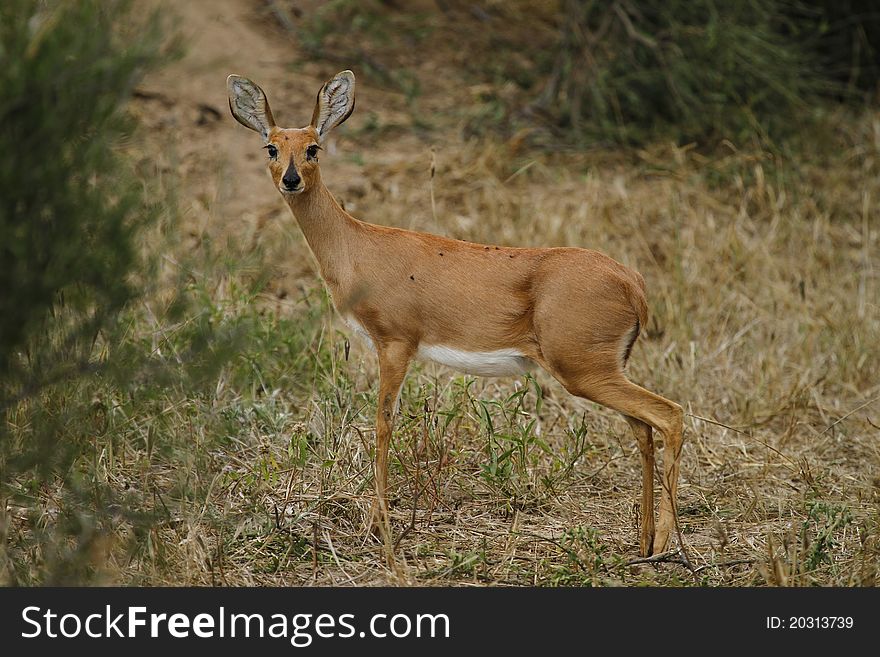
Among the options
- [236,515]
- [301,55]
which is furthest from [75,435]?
[301,55]

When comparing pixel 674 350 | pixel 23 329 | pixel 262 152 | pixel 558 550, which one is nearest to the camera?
pixel 23 329

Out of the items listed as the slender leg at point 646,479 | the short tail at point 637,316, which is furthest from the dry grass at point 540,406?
the short tail at point 637,316

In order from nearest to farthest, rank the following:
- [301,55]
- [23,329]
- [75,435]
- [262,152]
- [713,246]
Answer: [23,329], [75,435], [713,246], [262,152], [301,55]

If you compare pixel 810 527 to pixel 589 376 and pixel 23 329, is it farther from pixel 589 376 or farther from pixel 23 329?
pixel 23 329

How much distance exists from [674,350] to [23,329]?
4.40m

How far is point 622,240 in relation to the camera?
8727 mm

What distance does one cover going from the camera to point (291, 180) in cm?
496

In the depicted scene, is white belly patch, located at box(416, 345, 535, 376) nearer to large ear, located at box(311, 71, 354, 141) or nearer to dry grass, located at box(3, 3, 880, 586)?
dry grass, located at box(3, 3, 880, 586)

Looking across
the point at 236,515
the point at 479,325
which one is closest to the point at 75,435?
the point at 236,515

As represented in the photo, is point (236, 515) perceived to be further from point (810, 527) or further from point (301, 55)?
point (301, 55)

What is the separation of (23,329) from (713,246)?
5.71m

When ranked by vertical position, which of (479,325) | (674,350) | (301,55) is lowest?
(479,325)
